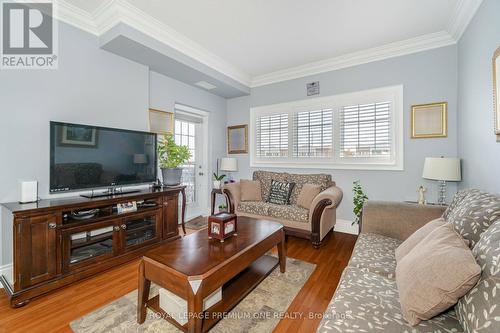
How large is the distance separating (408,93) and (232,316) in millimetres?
3435

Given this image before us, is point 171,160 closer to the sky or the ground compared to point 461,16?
closer to the ground

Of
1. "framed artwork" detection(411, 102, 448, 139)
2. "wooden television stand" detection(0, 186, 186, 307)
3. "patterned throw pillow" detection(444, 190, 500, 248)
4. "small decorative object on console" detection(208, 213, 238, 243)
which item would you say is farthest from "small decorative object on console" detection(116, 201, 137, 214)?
"framed artwork" detection(411, 102, 448, 139)

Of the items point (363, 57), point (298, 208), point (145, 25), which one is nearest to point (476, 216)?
point (298, 208)

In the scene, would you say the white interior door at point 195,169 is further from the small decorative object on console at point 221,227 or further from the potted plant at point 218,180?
the small decorative object on console at point 221,227

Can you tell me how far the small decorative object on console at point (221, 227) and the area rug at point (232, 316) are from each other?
1.83 feet

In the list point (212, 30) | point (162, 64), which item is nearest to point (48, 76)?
point (162, 64)

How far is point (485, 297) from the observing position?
78cm

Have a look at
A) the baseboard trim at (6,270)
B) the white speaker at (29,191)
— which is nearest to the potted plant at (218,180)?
the white speaker at (29,191)

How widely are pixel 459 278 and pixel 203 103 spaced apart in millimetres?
4136

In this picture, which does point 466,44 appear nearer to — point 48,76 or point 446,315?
point 446,315

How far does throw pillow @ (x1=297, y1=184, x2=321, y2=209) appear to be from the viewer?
320 cm

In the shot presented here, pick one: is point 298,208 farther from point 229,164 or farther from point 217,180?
point 217,180

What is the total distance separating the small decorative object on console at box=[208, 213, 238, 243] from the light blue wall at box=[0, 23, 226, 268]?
1866 millimetres

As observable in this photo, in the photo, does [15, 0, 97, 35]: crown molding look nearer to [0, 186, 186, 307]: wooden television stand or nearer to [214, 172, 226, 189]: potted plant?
[0, 186, 186, 307]: wooden television stand
